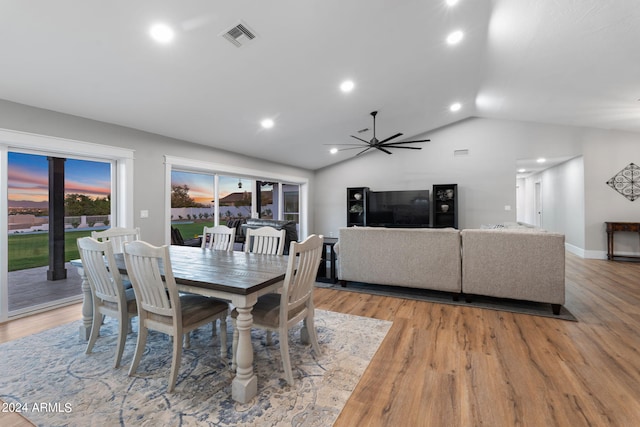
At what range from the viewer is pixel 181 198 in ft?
15.8

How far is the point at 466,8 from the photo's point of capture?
293 cm

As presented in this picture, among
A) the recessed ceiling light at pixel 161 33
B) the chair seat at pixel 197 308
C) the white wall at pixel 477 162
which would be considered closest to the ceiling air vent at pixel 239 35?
the recessed ceiling light at pixel 161 33

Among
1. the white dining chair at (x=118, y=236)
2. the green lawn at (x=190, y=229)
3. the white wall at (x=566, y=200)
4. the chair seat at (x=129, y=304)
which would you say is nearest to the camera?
the chair seat at (x=129, y=304)

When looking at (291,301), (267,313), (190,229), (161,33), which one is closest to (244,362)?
(267,313)

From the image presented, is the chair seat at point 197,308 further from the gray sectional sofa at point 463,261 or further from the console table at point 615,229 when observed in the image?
the console table at point 615,229

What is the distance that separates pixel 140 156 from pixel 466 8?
447 cm

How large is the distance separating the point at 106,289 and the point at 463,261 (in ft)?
11.8

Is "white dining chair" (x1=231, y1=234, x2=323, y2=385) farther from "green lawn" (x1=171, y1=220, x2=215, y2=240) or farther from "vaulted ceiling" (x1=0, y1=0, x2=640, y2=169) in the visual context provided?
"green lawn" (x1=171, y1=220, x2=215, y2=240)

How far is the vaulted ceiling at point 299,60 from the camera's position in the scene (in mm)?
2283

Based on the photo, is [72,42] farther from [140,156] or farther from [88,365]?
[88,365]

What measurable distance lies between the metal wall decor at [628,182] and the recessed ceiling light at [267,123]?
7.02 meters

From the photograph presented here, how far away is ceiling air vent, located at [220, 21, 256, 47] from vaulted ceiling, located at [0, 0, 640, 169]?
0.05m

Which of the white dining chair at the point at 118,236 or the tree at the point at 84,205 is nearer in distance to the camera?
the white dining chair at the point at 118,236

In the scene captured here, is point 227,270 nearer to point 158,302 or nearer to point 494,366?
point 158,302
